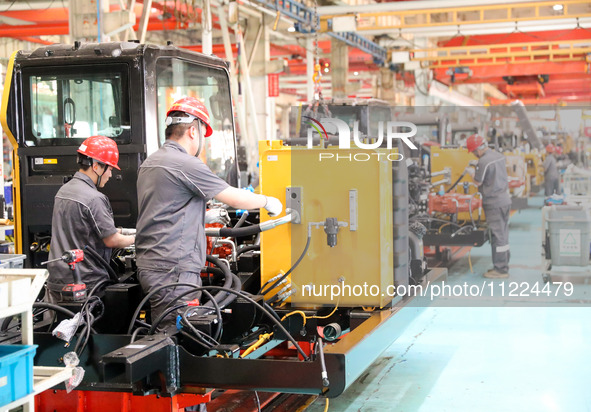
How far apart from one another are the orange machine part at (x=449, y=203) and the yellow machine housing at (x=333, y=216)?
23.7 ft

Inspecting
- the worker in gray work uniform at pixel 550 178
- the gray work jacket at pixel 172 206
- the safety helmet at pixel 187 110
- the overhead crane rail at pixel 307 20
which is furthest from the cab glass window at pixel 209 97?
the worker in gray work uniform at pixel 550 178

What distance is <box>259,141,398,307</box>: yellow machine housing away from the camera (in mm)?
4793

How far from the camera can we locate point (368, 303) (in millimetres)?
4922

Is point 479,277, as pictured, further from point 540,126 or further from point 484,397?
point 540,126

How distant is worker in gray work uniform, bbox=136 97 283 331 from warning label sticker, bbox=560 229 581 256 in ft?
20.6

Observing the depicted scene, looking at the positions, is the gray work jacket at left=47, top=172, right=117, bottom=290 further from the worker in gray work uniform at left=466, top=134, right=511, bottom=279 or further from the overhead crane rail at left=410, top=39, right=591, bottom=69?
the overhead crane rail at left=410, top=39, right=591, bottom=69

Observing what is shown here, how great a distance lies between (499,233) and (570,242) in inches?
48.6

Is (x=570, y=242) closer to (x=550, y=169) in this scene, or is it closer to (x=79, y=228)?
(x=79, y=228)

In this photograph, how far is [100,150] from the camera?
15.3ft

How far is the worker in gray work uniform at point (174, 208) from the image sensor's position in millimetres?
4141

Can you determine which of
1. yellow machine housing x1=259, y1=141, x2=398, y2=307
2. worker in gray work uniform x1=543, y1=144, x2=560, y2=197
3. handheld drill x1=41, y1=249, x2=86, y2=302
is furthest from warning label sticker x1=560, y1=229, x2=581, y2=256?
worker in gray work uniform x1=543, y1=144, x2=560, y2=197

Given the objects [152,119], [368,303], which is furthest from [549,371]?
[152,119]

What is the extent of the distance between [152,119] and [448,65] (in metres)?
18.6

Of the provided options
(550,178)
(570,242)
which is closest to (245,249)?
(570,242)
